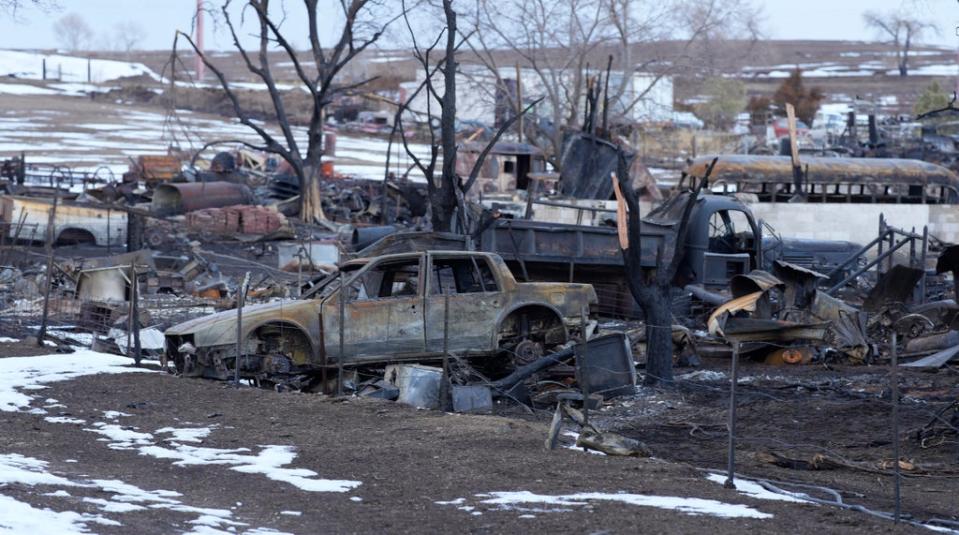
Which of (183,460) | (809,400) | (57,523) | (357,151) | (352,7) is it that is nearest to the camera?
(57,523)

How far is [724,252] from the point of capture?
23.2 meters

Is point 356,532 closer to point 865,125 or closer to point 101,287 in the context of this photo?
point 101,287

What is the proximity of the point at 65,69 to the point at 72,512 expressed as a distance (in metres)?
107

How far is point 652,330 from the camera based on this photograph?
14961mm

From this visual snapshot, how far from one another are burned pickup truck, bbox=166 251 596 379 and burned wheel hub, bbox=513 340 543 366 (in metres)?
0.01

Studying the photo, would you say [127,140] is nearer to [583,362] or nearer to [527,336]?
[527,336]

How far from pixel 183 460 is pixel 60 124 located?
6161cm

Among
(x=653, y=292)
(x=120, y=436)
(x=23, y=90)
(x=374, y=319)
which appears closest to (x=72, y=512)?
(x=120, y=436)

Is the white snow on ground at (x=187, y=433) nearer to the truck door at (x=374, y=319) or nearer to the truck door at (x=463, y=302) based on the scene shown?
the truck door at (x=374, y=319)

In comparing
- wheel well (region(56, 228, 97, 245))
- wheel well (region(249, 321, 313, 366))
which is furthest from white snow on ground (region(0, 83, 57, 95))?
wheel well (region(249, 321, 313, 366))

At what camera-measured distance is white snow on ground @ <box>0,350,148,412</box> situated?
1337 cm

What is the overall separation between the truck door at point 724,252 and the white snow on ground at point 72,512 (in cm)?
1469

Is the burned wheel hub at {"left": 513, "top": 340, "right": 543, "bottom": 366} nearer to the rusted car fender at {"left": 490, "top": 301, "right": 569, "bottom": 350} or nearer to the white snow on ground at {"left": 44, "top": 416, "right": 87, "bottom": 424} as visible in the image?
the rusted car fender at {"left": 490, "top": 301, "right": 569, "bottom": 350}

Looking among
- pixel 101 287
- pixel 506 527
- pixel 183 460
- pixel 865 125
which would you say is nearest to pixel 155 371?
pixel 183 460
